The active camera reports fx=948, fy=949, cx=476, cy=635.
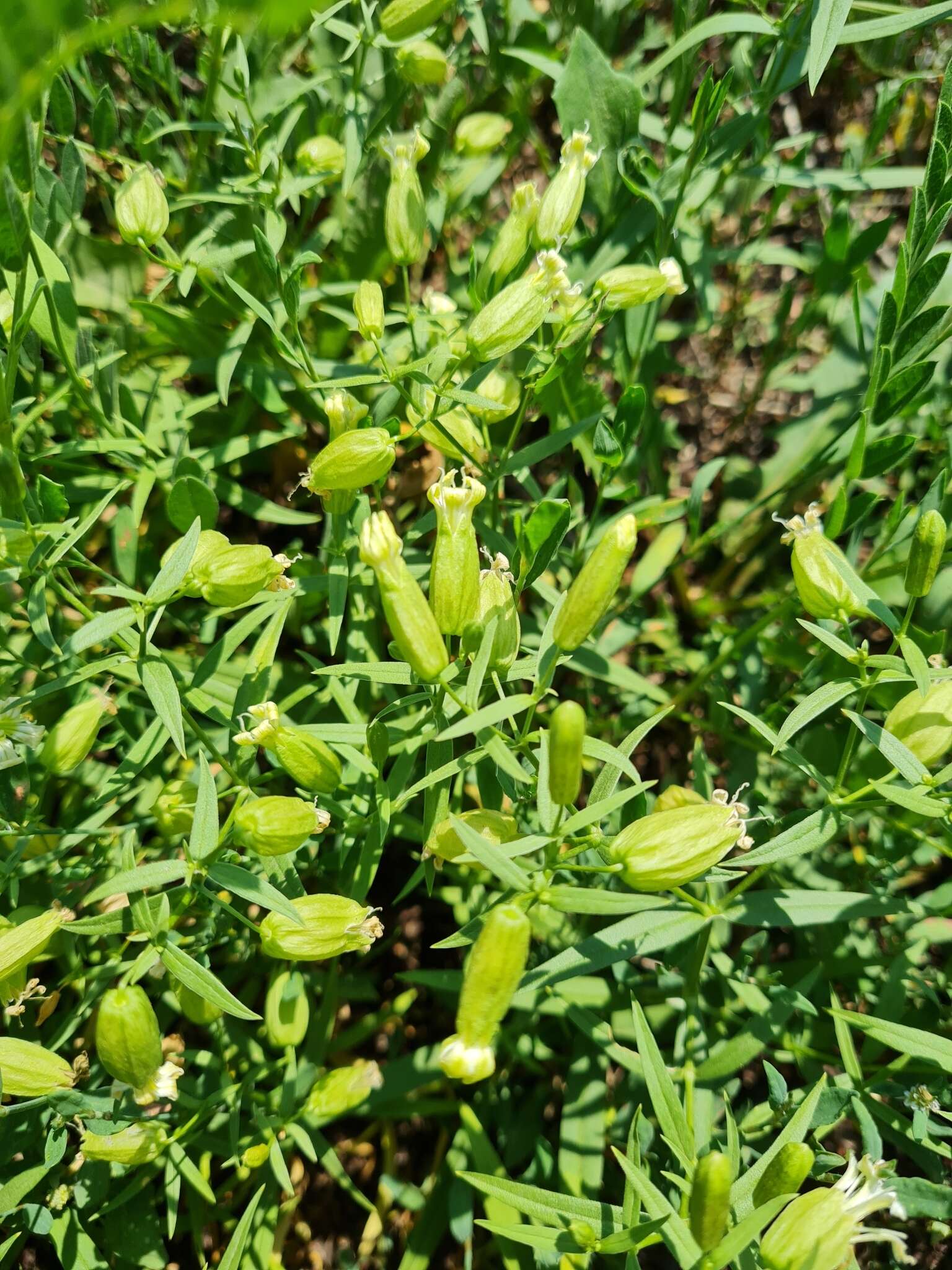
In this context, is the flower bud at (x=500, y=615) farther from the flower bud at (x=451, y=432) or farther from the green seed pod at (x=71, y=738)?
the green seed pod at (x=71, y=738)

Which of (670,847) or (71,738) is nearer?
(670,847)

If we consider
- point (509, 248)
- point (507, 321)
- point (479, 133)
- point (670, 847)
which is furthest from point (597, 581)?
point (479, 133)

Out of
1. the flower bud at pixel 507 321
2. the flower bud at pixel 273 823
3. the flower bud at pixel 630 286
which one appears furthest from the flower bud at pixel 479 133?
the flower bud at pixel 273 823

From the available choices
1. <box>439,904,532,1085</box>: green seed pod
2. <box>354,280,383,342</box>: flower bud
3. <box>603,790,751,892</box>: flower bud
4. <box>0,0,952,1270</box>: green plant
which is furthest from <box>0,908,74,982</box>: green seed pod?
<box>354,280,383,342</box>: flower bud

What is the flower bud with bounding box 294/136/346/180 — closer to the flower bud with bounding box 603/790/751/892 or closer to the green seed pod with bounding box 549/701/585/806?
the green seed pod with bounding box 549/701/585/806

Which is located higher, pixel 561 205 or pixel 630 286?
pixel 561 205

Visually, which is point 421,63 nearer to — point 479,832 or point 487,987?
point 479,832

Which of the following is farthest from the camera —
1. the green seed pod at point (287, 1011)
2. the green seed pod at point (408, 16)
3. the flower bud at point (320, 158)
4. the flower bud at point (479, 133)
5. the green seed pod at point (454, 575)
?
the flower bud at point (479, 133)

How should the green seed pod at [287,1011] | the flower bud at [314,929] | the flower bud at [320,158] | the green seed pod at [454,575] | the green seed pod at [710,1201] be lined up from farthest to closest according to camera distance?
1. the flower bud at [320,158]
2. the green seed pod at [287,1011]
3. the flower bud at [314,929]
4. the green seed pod at [454,575]
5. the green seed pod at [710,1201]
